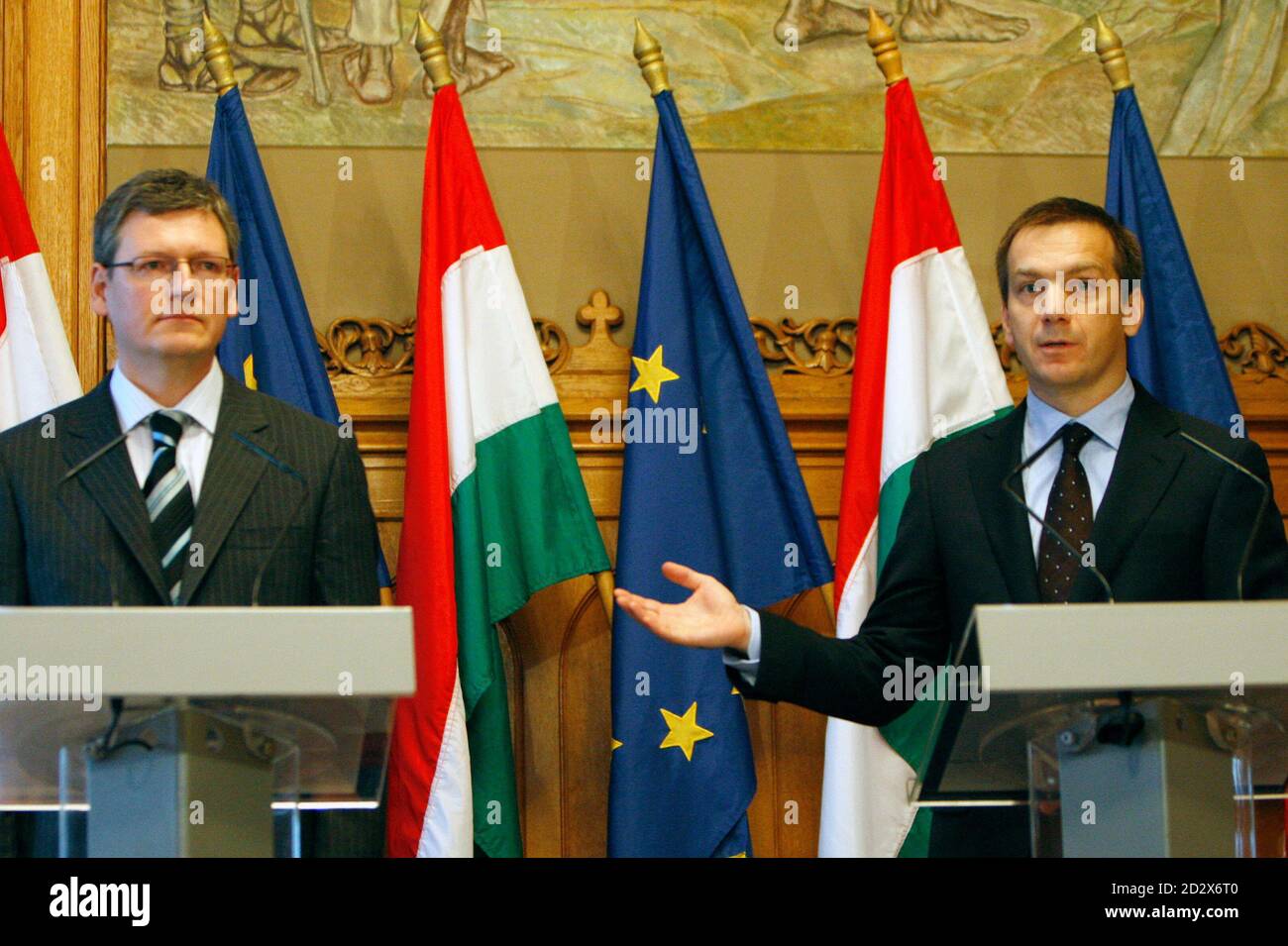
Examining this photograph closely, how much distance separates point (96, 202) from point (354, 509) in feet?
6.52

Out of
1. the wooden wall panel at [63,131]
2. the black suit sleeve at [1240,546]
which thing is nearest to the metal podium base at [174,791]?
the black suit sleeve at [1240,546]

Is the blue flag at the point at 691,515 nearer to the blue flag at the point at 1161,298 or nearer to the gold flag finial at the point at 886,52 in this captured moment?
the gold flag finial at the point at 886,52

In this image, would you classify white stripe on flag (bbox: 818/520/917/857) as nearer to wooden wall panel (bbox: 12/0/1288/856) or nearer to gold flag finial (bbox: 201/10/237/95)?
wooden wall panel (bbox: 12/0/1288/856)

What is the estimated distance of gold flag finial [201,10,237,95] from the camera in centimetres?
439

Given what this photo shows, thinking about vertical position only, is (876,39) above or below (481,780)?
above

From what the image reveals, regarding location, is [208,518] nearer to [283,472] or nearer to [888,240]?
A: [283,472]

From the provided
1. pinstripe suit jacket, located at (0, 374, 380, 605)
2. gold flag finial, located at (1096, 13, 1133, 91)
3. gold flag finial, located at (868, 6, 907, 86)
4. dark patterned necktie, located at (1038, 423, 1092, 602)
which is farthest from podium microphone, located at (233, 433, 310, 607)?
gold flag finial, located at (1096, 13, 1133, 91)

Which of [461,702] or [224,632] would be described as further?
[461,702]

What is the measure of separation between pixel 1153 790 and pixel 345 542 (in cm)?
153

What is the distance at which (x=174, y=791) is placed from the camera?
2.09 meters

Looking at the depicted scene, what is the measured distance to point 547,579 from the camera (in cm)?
419

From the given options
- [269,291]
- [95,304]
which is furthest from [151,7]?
[95,304]
